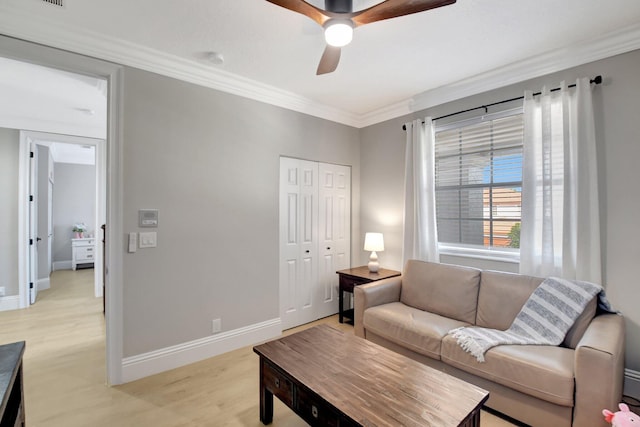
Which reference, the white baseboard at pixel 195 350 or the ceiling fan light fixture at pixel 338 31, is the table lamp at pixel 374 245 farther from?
the ceiling fan light fixture at pixel 338 31

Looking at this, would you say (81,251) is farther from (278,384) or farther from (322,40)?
(322,40)

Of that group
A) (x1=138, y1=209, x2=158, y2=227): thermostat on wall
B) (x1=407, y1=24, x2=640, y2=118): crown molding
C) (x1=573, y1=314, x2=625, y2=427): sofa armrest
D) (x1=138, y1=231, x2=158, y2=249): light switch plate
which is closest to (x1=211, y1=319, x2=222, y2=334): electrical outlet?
(x1=138, y1=231, x2=158, y2=249): light switch plate

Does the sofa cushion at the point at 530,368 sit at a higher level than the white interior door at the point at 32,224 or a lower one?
lower

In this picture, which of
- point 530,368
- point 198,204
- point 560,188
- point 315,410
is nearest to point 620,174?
point 560,188

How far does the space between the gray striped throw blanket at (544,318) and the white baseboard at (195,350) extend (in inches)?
74.9

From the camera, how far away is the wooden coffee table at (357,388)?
1315mm

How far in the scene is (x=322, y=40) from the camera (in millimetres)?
2307

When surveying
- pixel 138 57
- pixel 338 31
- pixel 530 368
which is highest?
pixel 138 57

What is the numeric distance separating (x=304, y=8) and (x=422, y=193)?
2.30 meters

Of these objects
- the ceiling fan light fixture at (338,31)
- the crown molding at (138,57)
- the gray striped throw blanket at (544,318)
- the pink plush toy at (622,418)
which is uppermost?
the crown molding at (138,57)

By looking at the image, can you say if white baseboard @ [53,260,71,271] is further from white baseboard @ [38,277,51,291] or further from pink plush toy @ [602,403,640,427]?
Answer: pink plush toy @ [602,403,640,427]

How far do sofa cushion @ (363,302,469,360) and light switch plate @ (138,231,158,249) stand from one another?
1997 millimetres

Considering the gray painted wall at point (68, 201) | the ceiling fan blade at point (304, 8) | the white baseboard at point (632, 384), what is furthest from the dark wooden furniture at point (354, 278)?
the gray painted wall at point (68, 201)

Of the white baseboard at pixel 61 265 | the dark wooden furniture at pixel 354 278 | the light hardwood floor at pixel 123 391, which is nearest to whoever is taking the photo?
the light hardwood floor at pixel 123 391
